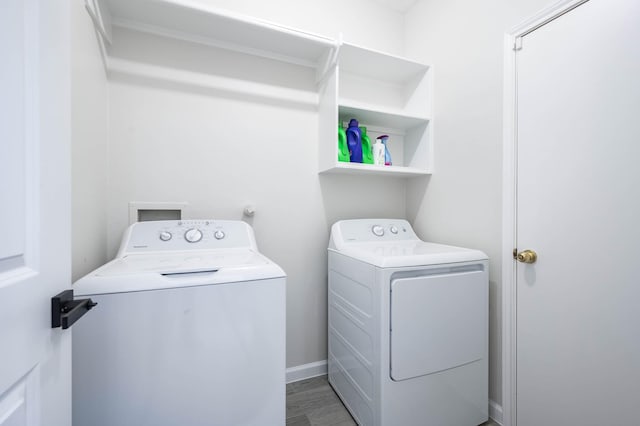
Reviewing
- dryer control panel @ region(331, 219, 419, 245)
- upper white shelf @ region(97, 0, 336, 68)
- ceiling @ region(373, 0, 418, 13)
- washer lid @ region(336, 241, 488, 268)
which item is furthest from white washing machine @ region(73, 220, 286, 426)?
ceiling @ region(373, 0, 418, 13)

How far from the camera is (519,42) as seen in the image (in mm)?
1370

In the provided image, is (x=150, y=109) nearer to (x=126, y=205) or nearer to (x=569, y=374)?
(x=126, y=205)

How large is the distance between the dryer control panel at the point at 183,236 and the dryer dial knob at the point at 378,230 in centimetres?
84

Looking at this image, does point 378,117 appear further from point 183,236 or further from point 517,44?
point 183,236

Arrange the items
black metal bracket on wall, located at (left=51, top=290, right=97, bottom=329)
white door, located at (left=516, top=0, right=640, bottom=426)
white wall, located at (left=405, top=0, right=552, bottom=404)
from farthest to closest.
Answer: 1. white wall, located at (left=405, top=0, right=552, bottom=404)
2. white door, located at (left=516, top=0, right=640, bottom=426)
3. black metal bracket on wall, located at (left=51, top=290, right=97, bottom=329)

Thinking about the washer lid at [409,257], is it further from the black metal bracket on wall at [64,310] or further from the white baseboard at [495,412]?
the black metal bracket on wall at [64,310]

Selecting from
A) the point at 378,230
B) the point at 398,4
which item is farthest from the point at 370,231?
the point at 398,4

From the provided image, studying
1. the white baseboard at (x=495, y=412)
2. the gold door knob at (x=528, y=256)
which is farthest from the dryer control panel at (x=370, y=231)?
the white baseboard at (x=495, y=412)

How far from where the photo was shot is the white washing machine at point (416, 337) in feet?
4.07

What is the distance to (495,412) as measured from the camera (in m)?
1.47

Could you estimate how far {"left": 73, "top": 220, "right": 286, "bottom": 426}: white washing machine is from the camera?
2.72 feet

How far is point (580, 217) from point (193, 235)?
→ 1.84m

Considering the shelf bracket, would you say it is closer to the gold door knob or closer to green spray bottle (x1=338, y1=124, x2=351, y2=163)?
green spray bottle (x1=338, y1=124, x2=351, y2=163)

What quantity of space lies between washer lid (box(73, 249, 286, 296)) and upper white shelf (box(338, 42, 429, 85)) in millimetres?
1500
